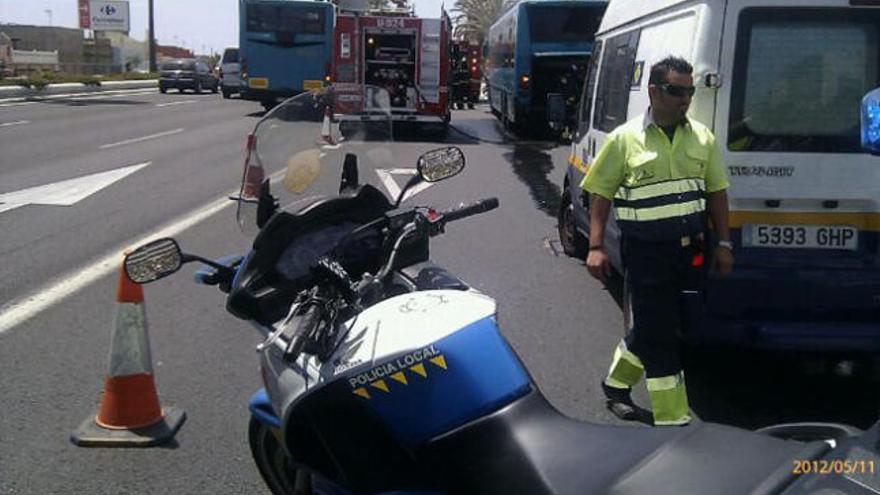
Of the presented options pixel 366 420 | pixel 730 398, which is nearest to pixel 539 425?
pixel 366 420

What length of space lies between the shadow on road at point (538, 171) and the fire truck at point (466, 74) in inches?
424

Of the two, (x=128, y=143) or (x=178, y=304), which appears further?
(x=128, y=143)

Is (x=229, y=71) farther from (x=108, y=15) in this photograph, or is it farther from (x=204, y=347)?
(x=108, y=15)

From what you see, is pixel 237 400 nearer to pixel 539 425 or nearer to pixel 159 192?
pixel 539 425

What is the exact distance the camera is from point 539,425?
2.59 m

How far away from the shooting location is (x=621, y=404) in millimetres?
5023

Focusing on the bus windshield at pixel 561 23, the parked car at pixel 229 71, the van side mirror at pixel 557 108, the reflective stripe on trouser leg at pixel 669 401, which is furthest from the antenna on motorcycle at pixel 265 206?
the parked car at pixel 229 71

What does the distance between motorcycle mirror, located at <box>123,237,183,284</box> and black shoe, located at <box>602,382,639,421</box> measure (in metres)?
2.68

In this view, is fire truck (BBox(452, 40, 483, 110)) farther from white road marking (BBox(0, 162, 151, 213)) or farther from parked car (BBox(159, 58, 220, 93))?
white road marking (BBox(0, 162, 151, 213))

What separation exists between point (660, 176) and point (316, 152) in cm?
171

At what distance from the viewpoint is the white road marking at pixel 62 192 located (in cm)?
1136

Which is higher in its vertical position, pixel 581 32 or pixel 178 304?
pixel 581 32

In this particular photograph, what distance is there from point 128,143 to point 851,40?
16154 mm

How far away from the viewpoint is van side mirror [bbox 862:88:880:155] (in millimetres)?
1904
